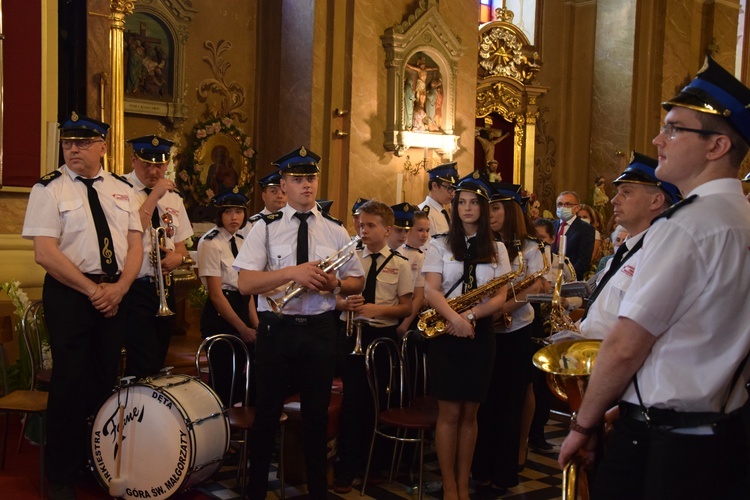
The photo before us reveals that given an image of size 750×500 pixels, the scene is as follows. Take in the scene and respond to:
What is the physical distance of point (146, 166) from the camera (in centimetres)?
563

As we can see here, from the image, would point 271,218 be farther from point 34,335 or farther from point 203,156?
point 203,156

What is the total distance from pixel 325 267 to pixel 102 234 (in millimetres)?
1347

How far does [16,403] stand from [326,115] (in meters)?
7.15

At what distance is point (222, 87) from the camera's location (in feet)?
38.7

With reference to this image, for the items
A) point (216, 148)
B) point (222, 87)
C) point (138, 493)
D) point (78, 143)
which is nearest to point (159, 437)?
point (138, 493)

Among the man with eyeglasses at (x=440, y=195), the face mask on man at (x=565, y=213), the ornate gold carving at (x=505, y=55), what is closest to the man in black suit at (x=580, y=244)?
the face mask on man at (x=565, y=213)

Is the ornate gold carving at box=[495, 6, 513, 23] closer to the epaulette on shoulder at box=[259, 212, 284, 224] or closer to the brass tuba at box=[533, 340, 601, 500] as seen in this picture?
the epaulette on shoulder at box=[259, 212, 284, 224]

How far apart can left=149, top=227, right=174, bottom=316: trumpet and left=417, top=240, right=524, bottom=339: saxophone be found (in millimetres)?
1684

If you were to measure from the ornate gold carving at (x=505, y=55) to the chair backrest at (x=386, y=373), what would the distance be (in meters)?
10.4

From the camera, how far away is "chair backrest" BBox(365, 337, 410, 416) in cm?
519

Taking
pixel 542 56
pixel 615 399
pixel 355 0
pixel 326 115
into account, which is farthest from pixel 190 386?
pixel 542 56

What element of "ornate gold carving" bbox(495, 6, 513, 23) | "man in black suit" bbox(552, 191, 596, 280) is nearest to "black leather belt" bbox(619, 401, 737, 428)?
"man in black suit" bbox(552, 191, 596, 280)

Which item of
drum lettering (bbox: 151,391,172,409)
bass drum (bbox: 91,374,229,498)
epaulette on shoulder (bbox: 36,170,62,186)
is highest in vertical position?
epaulette on shoulder (bbox: 36,170,62,186)

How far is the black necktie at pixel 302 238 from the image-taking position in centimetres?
459
